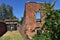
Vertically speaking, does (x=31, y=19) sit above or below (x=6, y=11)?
below

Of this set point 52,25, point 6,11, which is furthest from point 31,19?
point 6,11

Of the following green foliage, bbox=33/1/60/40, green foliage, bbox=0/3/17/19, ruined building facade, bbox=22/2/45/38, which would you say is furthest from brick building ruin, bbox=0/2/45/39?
green foliage, bbox=0/3/17/19

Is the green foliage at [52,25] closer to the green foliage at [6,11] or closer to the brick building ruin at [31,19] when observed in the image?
the brick building ruin at [31,19]

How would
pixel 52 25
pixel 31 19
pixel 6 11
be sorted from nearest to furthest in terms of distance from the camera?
1. pixel 52 25
2. pixel 31 19
3. pixel 6 11

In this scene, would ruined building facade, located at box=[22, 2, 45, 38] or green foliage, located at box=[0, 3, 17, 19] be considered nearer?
ruined building facade, located at box=[22, 2, 45, 38]

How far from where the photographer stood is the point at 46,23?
1340 cm

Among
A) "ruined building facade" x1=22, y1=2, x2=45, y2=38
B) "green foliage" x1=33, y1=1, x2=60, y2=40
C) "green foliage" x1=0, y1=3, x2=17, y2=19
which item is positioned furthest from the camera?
"green foliage" x1=0, y1=3, x2=17, y2=19

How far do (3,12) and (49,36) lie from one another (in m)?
64.7

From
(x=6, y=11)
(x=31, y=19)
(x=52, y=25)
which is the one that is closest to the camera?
(x=52, y=25)

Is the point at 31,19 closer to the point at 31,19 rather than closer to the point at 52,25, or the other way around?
the point at 31,19

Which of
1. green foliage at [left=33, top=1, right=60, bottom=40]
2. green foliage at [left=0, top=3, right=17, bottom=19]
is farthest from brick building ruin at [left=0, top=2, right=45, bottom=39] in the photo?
green foliage at [left=0, top=3, right=17, bottom=19]

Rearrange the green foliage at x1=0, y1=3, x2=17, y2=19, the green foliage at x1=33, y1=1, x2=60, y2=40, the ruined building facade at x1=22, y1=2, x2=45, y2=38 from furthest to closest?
the green foliage at x1=0, y1=3, x2=17, y2=19 → the ruined building facade at x1=22, y1=2, x2=45, y2=38 → the green foliage at x1=33, y1=1, x2=60, y2=40

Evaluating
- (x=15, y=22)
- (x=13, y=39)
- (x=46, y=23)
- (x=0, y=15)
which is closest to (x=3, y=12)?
(x=0, y=15)

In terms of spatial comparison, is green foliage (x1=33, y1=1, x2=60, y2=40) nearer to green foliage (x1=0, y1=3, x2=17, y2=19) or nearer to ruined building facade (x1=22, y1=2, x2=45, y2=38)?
ruined building facade (x1=22, y1=2, x2=45, y2=38)
